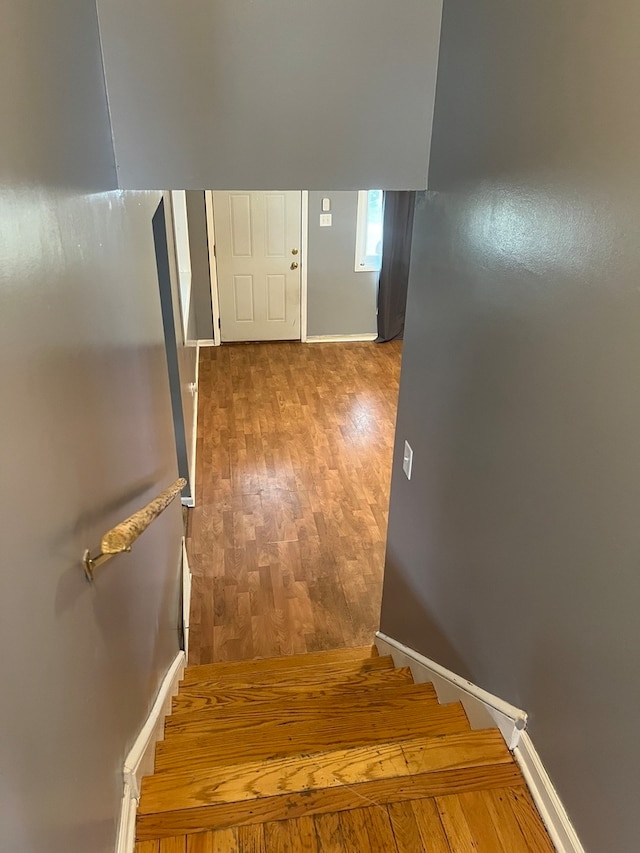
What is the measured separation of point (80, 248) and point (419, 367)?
1.27 meters

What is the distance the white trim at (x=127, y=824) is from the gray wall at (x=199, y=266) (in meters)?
5.09

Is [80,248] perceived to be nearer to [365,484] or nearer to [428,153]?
[428,153]

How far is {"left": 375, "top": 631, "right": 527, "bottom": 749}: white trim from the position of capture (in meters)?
1.66

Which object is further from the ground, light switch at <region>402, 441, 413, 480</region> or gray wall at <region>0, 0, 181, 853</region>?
gray wall at <region>0, 0, 181, 853</region>

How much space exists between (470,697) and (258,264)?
5.41 m

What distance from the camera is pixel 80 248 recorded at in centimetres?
137

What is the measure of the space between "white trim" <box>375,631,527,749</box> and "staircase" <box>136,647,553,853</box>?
5 cm

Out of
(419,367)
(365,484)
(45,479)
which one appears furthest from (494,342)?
(365,484)

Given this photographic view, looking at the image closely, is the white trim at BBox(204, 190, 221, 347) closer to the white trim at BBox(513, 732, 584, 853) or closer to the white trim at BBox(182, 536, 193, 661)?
the white trim at BBox(182, 536, 193, 661)

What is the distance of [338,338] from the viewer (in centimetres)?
712

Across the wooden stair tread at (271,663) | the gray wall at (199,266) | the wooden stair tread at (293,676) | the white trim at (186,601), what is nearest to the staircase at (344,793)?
the wooden stair tread at (293,676)

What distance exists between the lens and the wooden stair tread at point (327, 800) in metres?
1.53

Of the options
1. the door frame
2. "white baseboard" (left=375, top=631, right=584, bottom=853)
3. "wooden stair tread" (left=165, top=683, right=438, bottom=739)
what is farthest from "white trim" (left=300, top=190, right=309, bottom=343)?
"white baseboard" (left=375, top=631, right=584, bottom=853)

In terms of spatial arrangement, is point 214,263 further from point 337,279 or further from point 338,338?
point 338,338
